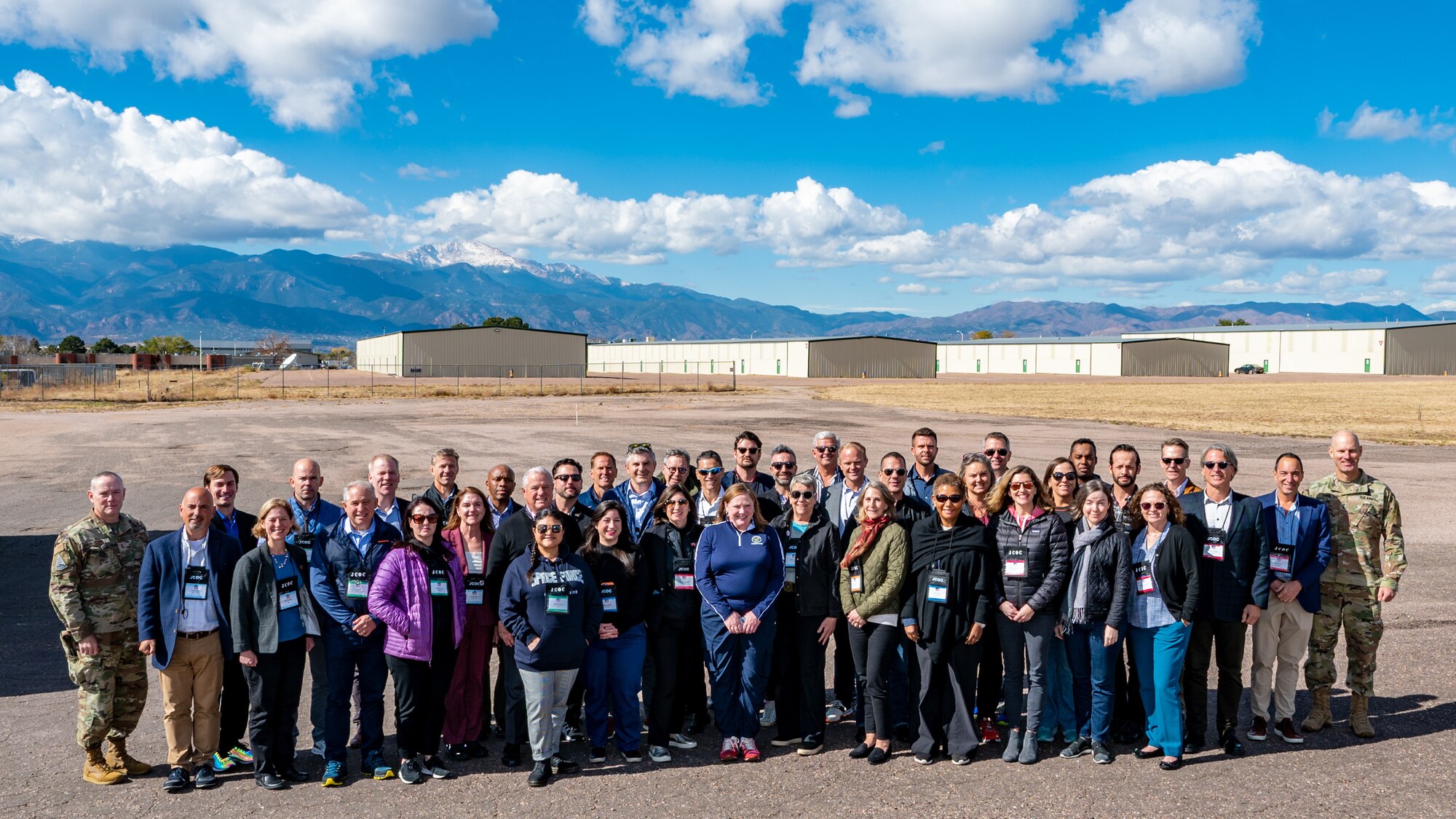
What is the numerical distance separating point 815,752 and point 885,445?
64.8ft

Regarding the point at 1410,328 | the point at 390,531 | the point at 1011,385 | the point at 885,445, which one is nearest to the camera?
the point at 390,531

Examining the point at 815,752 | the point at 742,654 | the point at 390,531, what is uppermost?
the point at 390,531

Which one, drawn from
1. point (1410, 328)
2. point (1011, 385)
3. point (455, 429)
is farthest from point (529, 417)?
point (1410, 328)

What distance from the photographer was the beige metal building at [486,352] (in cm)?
7556

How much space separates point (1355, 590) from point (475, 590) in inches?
232

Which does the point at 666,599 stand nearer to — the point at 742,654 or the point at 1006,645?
the point at 742,654

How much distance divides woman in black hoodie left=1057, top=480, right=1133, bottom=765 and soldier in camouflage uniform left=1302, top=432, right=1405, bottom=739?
1509 millimetres

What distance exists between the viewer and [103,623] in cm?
556

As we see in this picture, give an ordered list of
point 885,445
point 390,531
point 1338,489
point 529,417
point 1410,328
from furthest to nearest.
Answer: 1. point 1410,328
2. point 529,417
3. point 885,445
4. point 1338,489
5. point 390,531

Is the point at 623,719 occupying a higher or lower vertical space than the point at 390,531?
lower

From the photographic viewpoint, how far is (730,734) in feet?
19.8

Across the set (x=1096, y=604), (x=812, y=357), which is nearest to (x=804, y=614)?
(x=1096, y=604)

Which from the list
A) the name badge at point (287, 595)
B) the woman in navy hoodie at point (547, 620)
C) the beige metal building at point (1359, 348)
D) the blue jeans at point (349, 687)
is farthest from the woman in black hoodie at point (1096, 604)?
the beige metal building at point (1359, 348)

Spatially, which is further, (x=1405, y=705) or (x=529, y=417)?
(x=529, y=417)
